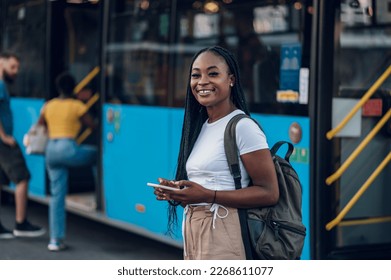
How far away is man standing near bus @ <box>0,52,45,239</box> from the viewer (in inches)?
334

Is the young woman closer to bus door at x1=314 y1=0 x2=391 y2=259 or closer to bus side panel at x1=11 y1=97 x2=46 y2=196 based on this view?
bus door at x1=314 y1=0 x2=391 y2=259

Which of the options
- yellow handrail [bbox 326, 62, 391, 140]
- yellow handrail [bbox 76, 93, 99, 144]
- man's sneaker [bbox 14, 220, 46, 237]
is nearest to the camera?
yellow handrail [bbox 326, 62, 391, 140]

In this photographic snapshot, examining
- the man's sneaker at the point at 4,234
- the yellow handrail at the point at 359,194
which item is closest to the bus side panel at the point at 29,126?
the man's sneaker at the point at 4,234

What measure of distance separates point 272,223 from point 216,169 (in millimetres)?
305

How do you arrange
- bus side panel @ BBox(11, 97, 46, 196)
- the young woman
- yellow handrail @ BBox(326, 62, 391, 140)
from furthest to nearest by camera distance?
bus side panel @ BBox(11, 97, 46, 196), yellow handrail @ BBox(326, 62, 391, 140), the young woman

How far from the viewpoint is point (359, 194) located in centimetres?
586

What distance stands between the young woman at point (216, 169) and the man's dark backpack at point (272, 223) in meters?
0.03

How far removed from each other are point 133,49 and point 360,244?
2865mm

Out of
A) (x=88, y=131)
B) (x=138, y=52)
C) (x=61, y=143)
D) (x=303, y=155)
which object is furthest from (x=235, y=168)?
(x=88, y=131)

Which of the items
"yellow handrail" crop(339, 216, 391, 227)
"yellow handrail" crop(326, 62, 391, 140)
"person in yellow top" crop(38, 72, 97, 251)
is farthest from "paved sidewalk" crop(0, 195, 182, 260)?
"yellow handrail" crop(326, 62, 391, 140)

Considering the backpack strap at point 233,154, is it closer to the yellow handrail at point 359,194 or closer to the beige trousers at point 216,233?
the beige trousers at point 216,233

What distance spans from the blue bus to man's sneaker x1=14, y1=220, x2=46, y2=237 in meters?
0.53

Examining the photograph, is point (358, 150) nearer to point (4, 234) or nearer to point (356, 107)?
point (356, 107)

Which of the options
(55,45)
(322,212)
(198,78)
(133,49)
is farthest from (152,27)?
(198,78)
